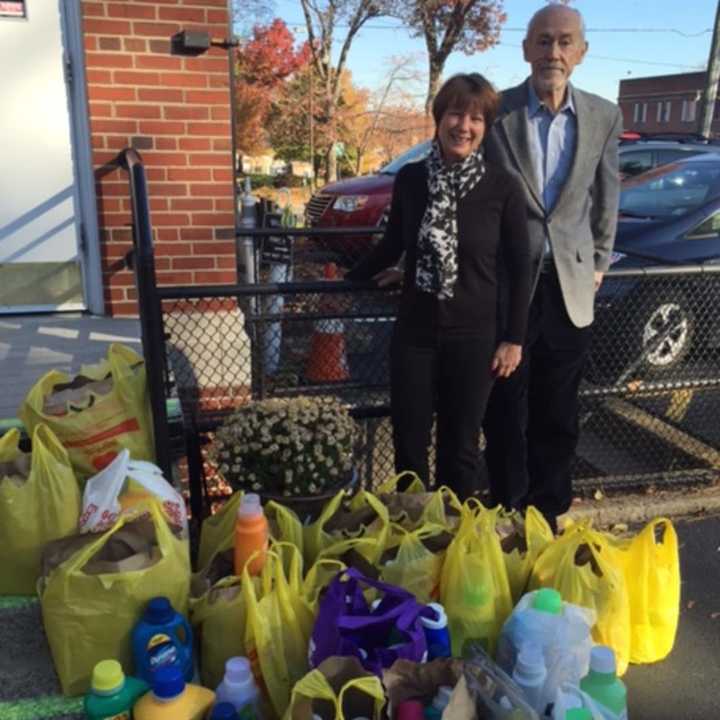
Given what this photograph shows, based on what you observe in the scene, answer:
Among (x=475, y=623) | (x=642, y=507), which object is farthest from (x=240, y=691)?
(x=642, y=507)

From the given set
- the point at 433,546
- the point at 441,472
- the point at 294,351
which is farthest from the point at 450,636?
the point at 294,351

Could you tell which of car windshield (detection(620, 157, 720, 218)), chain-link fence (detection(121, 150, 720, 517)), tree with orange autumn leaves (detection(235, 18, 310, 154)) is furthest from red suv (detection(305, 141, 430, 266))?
tree with orange autumn leaves (detection(235, 18, 310, 154))

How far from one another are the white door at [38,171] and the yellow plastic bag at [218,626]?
2.46 metres

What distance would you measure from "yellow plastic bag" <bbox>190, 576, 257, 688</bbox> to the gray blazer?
1625mm

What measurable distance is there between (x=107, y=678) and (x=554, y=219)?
2.19m

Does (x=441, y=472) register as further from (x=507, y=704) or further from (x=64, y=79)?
(x=64, y=79)

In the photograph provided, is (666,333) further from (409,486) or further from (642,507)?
(409,486)

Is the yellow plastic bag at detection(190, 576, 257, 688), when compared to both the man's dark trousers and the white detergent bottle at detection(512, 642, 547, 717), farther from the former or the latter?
the man's dark trousers

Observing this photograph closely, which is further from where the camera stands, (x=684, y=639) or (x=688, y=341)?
(x=688, y=341)

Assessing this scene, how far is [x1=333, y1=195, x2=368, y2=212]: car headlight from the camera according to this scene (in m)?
9.77

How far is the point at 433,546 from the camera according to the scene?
2.66 m

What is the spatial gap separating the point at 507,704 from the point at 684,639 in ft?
4.99

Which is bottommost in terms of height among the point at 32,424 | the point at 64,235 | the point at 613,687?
the point at 613,687

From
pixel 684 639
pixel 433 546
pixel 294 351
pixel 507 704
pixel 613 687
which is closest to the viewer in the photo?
pixel 507 704
